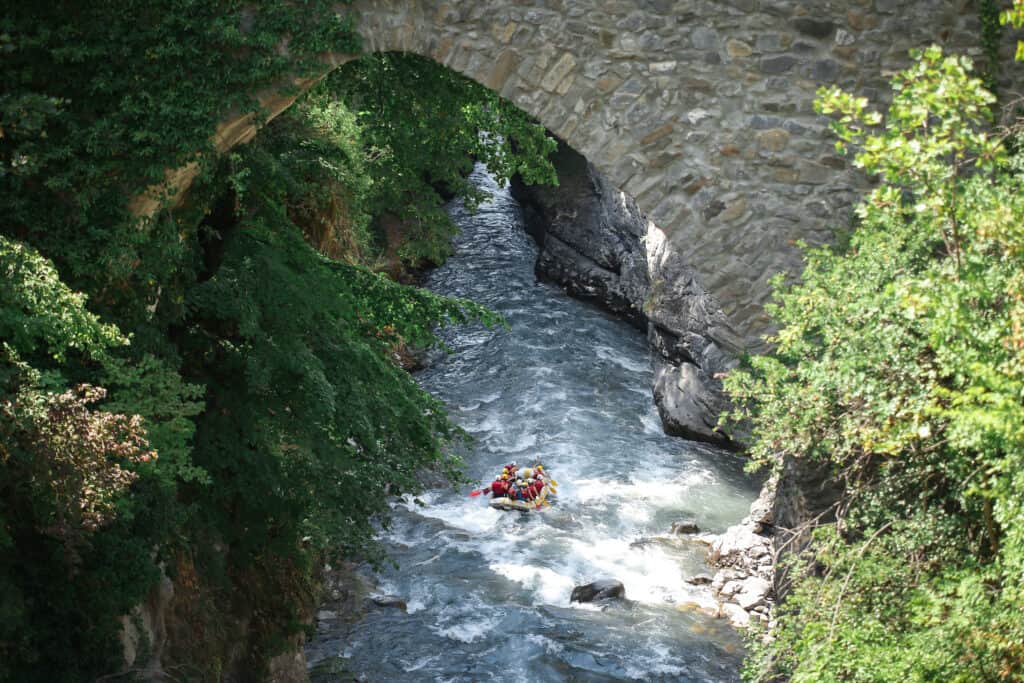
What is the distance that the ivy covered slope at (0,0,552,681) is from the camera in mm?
4777

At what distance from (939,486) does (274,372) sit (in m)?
4.70

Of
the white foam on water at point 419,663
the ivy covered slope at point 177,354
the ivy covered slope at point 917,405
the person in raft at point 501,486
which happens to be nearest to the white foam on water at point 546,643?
the white foam on water at point 419,663

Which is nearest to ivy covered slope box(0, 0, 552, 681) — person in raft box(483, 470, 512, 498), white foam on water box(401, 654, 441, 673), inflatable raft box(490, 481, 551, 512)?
white foam on water box(401, 654, 441, 673)

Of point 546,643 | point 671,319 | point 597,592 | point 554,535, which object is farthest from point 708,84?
point 671,319

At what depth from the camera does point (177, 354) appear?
22.4 feet

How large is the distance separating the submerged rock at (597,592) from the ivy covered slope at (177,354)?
3.95m

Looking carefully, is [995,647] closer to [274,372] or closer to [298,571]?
[274,372]

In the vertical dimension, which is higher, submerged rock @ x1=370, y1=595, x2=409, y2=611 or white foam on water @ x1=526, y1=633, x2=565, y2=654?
white foam on water @ x1=526, y1=633, x2=565, y2=654

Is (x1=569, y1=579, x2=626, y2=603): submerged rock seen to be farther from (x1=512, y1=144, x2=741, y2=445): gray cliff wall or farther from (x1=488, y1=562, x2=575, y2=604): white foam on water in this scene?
(x1=512, y1=144, x2=741, y2=445): gray cliff wall

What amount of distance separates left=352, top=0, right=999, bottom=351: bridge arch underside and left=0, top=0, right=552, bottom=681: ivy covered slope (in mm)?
1158

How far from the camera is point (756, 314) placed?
6.95m

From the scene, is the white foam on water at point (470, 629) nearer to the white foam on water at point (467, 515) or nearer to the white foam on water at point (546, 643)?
the white foam on water at point (546, 643)

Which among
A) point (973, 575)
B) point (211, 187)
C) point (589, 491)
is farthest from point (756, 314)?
point (589, 491)

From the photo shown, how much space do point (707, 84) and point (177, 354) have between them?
4286 millimetres
